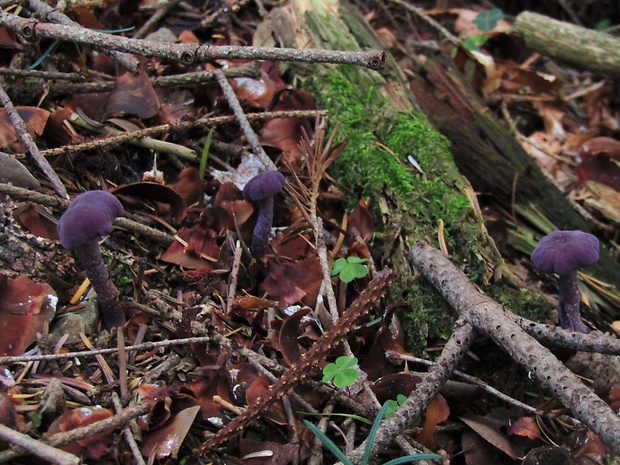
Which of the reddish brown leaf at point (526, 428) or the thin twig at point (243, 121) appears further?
the thin twig at point (243, 121)

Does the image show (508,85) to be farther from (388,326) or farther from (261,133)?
(388,326)

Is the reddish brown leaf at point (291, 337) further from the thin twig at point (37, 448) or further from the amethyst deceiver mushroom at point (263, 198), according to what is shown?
the thin twig at point (37, 448)

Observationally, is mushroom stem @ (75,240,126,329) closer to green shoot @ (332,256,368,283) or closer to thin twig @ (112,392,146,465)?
thin twig @ (112,392,146,465)

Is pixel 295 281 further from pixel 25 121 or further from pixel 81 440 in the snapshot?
pixel 25 121

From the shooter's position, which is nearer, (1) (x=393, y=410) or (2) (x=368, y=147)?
(1) (x=393, y=410)

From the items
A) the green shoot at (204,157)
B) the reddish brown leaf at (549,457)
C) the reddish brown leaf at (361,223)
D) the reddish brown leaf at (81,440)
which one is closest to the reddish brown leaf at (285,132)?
the green shoot at (204,157)

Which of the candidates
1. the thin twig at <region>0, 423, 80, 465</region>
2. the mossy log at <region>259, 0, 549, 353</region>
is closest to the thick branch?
the mossy log at <region>259, 0, 549, 353</region>

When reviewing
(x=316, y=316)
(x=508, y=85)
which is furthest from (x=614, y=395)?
(x=508, y=85)
